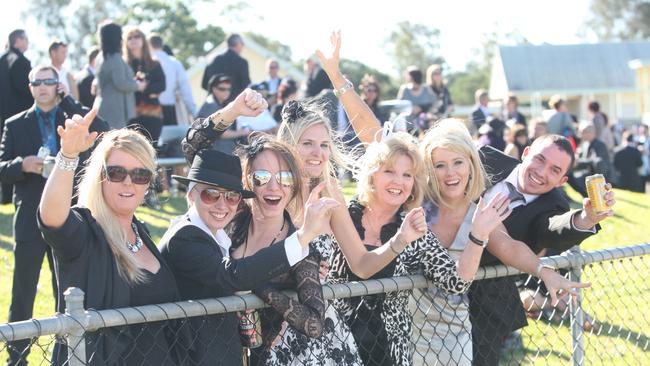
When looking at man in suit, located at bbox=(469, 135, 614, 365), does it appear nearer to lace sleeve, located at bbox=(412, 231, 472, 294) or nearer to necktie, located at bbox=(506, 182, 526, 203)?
necktie, located at bbox=(506, 182, 526, 203)

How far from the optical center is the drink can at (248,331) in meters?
3.84

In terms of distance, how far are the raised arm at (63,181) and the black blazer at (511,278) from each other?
224 cm

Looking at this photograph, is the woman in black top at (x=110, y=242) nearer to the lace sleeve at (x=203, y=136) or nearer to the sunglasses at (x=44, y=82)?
the lace sleeve at (x=203, y=136)

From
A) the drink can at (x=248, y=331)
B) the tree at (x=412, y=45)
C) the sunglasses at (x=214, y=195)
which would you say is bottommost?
the tree at (x=412, y=45)

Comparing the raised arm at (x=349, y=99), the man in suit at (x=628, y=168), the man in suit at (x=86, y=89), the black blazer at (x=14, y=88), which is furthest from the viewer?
the man in suit at (x=628, y=168)

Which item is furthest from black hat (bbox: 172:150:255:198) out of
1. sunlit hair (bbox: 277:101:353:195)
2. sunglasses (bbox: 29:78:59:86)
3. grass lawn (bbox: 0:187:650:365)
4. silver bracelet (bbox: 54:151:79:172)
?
sunglasses (bbox: 29:78:59:86)

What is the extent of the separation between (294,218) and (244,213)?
0.79 feet

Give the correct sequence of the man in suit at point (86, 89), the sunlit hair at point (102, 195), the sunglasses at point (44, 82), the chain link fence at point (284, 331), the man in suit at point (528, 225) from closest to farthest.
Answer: the chain link fence at point (284, 331)
the sunlit hair at point (102, 195)
the man in suit at point (528, 225)
the sunglasses at point (44, 82)
the man in suit at point (86, 89)

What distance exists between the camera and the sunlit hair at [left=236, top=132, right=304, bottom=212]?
4219 mm

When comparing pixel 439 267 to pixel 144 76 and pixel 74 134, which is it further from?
pixel 144 76

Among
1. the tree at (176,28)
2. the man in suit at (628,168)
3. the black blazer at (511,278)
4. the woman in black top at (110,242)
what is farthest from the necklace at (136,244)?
the tree at (176,28)

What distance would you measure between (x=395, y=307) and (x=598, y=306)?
4438 millimetres

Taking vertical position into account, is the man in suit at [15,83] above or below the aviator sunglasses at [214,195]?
below

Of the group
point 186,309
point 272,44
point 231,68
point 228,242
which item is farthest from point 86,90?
point 272,44
